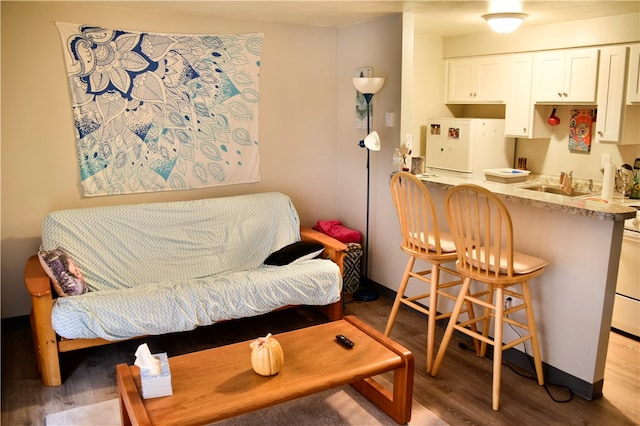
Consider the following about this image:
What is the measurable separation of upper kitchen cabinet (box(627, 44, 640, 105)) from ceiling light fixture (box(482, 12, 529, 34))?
0.82 metres

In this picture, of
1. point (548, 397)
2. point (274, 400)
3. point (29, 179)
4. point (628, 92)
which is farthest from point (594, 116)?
point (29, 179)

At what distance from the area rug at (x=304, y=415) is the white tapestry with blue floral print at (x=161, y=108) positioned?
161 centimetres

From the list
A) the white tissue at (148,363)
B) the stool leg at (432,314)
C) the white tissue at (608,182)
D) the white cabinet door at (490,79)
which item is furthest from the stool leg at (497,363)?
the white cabinet door at (490,79)

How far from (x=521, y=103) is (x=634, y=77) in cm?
97

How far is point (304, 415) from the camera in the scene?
2.75 metres

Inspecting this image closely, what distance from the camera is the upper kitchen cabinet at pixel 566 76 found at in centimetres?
418

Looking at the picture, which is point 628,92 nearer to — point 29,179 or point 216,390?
point 216,390

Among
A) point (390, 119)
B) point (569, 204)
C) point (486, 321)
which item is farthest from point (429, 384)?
point (390, 119)

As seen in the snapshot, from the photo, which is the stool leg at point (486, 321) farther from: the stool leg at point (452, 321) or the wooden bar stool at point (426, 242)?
the stool leg at point (452, 321)

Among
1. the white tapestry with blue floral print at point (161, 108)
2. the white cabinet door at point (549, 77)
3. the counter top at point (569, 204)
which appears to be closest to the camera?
the counter top at point (569, 204)

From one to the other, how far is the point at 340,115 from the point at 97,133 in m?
1.96

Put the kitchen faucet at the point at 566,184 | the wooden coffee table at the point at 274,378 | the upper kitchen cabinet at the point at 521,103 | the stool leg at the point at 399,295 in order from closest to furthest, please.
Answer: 1. the wooden coffee table at the point at 274,378
2. the stool leg at the point at 399,295
3. the kitchen faucet at the point at 566,184
4. the upper kitchen cabinet at the point at 521,103

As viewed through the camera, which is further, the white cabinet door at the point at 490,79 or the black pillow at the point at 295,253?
the white cabinet door at the point at 490,79

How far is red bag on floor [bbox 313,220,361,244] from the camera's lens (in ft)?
14.5
